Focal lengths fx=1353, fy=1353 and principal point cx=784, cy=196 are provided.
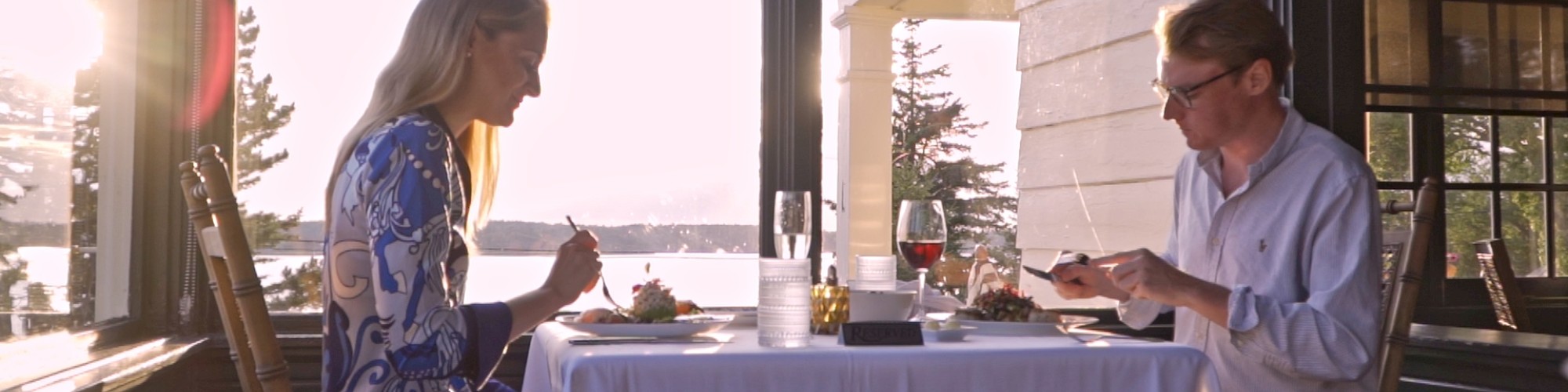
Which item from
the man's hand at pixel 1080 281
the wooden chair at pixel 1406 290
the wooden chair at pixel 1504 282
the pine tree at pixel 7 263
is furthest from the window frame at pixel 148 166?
the wooden chair at pixel 1504 282

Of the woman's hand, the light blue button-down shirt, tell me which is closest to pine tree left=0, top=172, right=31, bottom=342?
the woman's hand

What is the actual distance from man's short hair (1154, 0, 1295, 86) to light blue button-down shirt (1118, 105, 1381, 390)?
11cm

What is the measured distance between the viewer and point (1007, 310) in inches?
81.9

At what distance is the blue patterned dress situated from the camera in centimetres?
154

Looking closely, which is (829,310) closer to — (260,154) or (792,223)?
(792,223)

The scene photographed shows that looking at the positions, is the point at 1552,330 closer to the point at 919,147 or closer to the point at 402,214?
the point at 919,147

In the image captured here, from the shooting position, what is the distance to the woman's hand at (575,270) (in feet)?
5.99

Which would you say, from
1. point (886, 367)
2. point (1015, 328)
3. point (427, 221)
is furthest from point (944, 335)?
point (427, 221)

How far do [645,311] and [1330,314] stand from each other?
97 cm

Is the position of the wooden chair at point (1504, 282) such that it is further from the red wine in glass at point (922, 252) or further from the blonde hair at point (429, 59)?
the blonde hair at point (429, 59)

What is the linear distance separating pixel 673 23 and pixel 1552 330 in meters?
2.76

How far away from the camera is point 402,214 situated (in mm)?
1541

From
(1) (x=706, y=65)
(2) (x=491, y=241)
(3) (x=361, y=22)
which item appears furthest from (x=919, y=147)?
(3) (x=361, y=22)

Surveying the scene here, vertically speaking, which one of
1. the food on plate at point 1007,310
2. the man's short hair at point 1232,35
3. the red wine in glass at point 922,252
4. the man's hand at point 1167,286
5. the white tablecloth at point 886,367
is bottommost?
the white tablecloth at point 886,367
